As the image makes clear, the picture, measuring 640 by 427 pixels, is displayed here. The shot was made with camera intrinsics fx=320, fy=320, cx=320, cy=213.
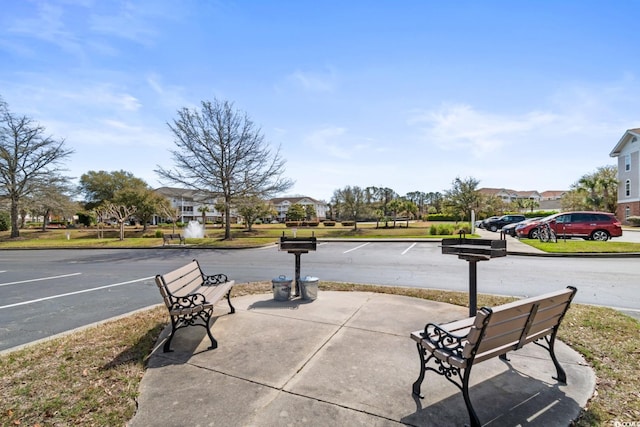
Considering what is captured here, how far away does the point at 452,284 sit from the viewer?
323 inches

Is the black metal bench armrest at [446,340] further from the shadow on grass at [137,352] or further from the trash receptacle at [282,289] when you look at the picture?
the trash receptacle at [282,289]

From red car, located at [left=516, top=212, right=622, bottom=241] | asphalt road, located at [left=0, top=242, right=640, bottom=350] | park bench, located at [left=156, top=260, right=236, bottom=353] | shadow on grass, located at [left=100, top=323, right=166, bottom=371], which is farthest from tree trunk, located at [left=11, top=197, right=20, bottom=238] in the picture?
red car, located at [left=516, top=212, right=622, bottom=241]

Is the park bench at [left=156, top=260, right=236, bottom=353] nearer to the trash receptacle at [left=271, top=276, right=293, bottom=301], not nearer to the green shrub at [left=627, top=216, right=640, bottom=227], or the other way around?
the trash receptacle at [left=271, top=276, right=293, bottom=301]

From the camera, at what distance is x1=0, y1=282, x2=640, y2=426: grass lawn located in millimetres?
2744

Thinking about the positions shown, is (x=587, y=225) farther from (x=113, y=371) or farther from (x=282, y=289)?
(x=113, y=371)

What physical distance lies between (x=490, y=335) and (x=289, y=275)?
7925 mm

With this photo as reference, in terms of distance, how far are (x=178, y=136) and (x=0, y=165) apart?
20902mm

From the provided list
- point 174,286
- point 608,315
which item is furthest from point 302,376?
point 608,315

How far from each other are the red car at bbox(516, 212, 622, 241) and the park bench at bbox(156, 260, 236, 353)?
65.2 ft

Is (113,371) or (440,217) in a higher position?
(440,217)

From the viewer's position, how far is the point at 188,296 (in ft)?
13.7

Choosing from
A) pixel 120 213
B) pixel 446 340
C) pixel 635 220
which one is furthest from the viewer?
pixel 635 220

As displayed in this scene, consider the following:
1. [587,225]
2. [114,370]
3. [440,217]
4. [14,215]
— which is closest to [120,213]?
[14,215]

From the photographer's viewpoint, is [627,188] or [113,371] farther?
[627,188]
